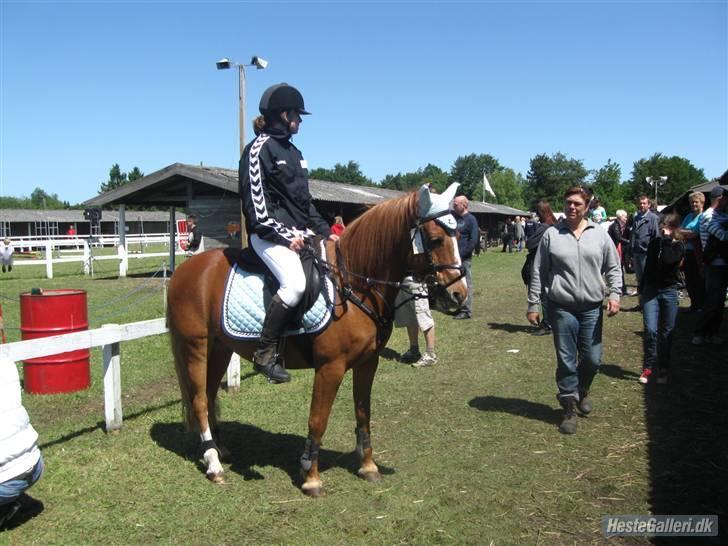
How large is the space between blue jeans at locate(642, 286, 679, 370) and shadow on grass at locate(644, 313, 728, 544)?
0.37 m

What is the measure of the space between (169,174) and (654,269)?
1707 cm

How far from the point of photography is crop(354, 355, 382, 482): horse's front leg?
4.75 metres

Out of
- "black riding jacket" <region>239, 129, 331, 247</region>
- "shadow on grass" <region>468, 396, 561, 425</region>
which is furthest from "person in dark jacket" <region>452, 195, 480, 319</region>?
"black riding jacket" <region>239, 129, 331, 247</region>

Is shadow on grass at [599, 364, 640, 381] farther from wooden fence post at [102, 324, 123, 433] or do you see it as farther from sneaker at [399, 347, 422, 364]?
wooden fence post at [102, 324, 123, 433]

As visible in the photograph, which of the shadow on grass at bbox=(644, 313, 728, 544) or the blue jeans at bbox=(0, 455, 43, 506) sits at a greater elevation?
the blue jeans at bbox=(0, 455, 43, 506)

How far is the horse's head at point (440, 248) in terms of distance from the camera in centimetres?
420

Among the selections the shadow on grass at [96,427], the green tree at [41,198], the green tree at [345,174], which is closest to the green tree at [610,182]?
the green tree at [345,174]

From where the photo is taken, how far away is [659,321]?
740 centimetres

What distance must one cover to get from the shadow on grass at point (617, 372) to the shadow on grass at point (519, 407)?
174 cm

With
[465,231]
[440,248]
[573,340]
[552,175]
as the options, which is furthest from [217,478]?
[552,175]

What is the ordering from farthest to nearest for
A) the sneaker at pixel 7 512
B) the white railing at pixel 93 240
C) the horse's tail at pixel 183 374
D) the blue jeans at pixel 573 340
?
the white railing at pixel 93 240 → the blue jeans at pixel 573 340 → the horse's tail at pixel 183 374 → the sneaker at pixel 7 512

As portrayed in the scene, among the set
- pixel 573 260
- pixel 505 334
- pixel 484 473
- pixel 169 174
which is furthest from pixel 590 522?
pixel 169 174

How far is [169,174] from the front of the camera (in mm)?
20234

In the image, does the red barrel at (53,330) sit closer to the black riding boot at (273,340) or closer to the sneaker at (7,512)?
the sneaker at (7,512)
